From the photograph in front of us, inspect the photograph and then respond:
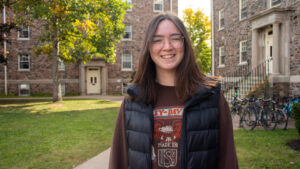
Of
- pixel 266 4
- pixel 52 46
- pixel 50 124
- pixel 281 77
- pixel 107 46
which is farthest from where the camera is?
pixel 52 46

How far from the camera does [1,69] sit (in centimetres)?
2181

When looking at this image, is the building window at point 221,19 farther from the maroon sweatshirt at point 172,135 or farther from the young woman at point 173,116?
the maroon sweatshirt at point 172,135

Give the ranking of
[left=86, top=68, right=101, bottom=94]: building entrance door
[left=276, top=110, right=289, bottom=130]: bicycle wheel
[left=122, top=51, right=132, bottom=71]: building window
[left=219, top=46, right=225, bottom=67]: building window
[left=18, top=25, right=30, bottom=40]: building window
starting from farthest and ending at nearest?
[left=122, top=51, right=132, bottom=71]: building window < [left=86, top=68, right=101, bottom=94]: building entrance door < [left=18, top=25, right=30, bottom=40]: building window < [left=219, top=46, right=225, bottom=67]: building window < [left=276, top=110, right=289, bottom=130]: bicycle wheel

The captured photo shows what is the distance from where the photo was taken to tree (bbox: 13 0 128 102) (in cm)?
1228

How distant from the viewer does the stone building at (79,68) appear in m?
22.2

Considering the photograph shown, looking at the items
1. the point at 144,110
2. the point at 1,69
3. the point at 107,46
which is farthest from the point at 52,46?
the point at 144,110

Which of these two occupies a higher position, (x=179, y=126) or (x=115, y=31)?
(x=115, y=31)

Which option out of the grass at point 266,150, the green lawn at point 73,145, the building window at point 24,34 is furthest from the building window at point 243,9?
the building window at point 24,34

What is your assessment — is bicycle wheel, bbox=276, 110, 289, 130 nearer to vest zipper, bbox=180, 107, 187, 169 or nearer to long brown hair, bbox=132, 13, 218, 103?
long brown hair, bbox=132, 13, 218, 103

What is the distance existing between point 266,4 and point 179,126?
45.4ft

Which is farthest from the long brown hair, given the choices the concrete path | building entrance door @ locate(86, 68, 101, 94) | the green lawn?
building entrance door @ locate(86, 68, 101, 94)

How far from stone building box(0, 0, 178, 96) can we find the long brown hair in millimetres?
21226

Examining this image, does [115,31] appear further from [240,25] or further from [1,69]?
[1,69]

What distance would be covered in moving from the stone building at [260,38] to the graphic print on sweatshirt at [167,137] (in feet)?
35.9
